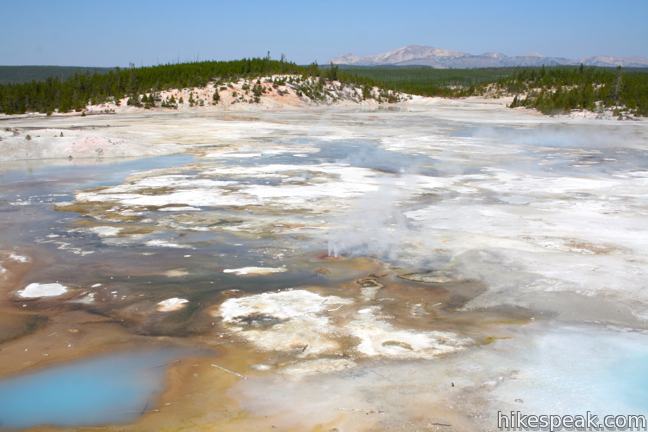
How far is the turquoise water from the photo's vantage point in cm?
381

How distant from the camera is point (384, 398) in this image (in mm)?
3973

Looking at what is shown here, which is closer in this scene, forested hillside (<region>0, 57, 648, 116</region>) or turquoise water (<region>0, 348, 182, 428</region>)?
turquoise water (<region>0, 348, 182, 428</region>)

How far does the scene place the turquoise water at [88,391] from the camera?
3.81m

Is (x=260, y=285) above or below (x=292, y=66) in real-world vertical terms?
below

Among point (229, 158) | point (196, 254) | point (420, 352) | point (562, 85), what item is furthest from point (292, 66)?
point (420, 352)

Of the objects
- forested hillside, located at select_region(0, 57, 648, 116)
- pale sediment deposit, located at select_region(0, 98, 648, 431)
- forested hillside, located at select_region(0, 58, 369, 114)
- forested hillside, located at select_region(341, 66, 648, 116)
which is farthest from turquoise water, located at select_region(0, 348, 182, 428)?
forested hillside, located at select_region(341, 66, 648, 116)

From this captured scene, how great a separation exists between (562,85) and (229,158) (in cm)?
3443

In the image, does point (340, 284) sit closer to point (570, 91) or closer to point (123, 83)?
point (123, 83)

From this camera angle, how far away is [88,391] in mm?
4117

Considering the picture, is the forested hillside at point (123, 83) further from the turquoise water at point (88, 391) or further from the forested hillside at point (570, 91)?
the turquoise water at point (88, 391)

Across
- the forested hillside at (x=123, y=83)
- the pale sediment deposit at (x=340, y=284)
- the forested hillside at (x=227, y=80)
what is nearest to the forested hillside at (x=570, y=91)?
the forested hillside at (x=227, y=80)

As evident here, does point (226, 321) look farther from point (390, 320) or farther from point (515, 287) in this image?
point (515, 287)

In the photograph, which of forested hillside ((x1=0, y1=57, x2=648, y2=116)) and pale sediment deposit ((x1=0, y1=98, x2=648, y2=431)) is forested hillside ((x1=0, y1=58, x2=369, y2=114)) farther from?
pale sediment deposit ((x1=0, y1=98, x2=648, y2=431))

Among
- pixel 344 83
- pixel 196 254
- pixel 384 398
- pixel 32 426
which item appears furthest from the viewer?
pixel 344 83
